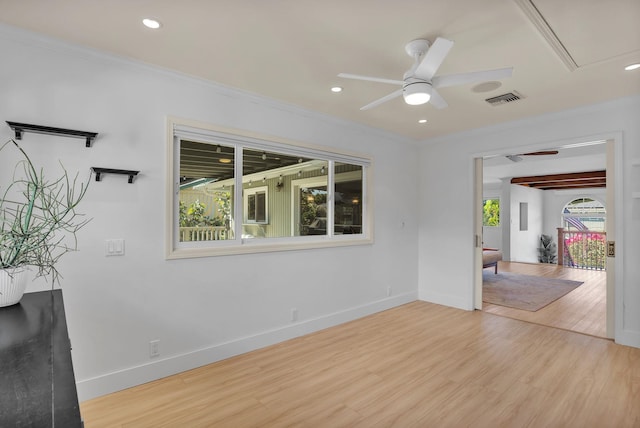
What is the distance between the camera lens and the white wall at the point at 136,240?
2314mm

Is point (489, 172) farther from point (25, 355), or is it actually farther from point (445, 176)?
point (25, 355)

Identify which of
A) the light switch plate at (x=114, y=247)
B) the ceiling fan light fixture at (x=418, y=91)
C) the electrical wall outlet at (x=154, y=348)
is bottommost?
the electrical wall outlet at (x=154, y=348)

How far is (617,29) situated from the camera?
2.19 meters

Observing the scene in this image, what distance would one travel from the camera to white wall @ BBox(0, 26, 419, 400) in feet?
7.59

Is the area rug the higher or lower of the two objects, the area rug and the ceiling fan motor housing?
the lower

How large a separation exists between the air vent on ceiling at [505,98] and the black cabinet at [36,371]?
3.88 meters

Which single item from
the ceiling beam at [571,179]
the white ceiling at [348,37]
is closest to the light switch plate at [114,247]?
the white ceiling at [348,37]

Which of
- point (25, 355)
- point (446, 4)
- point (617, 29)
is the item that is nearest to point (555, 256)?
point (617, 29)

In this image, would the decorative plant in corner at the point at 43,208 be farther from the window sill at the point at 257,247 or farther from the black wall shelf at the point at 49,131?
the window sill at the point at 257,247

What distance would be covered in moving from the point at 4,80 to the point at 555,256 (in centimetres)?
1283

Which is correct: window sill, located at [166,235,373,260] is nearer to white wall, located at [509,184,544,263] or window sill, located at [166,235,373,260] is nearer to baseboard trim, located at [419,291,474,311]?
baseboard trim, located at [419,291,474,311]

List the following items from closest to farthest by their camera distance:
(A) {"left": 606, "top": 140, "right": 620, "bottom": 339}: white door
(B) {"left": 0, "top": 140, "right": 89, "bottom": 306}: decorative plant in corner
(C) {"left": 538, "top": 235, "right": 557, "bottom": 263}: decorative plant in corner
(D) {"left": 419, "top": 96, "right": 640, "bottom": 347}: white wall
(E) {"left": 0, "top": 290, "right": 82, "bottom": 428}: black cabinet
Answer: (E) {"left": 0, "top": 290, "right": 82, "bottom": 428}: black cabinet
(B) {"left": 0, "top": 140, "right": 89, "bottom": 306}: decorative plant in corner
(D) {"left": 419, "top": 96, "right": 640, "bottom": 347}: white wall
(A) {"left": 606, "top": 140, "right": 620, "bottom": 339}: white door
(C) {"left": 538, "top": 235, "right": 557, "bottom": 263}: decorative plant in corner

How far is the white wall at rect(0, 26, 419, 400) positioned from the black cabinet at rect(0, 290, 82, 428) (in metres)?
1.04

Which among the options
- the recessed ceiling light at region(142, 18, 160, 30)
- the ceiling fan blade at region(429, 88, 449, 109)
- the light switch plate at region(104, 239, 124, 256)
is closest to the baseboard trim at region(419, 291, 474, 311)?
the ceiling fan blade at region(429, 88, 449, 109)
